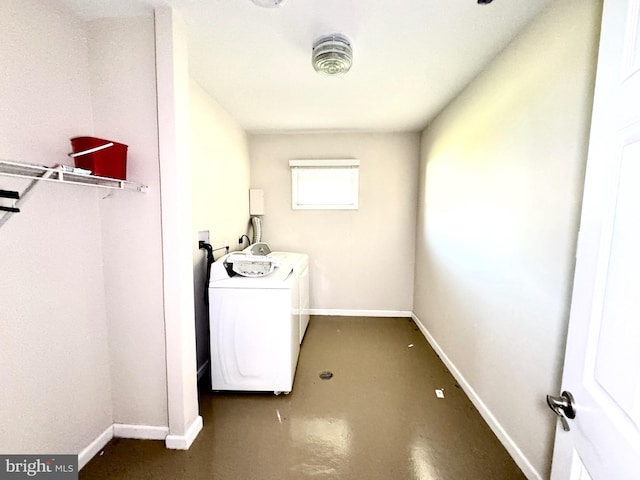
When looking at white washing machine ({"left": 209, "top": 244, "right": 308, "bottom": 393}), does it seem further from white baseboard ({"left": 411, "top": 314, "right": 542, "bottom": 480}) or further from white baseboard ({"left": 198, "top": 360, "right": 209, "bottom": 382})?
white baseboard ({"left": 411, "top": 314, "right": 542, "bottom": 480})

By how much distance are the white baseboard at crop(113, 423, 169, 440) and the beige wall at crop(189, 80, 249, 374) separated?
24.8 inches

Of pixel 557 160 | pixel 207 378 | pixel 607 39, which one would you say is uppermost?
pixel 607 39

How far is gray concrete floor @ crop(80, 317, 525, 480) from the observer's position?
1428 mm

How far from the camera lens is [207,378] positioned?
89.4 inches

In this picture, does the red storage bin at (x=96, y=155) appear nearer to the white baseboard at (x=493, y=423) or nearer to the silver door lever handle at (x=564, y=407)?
the silver door lever handle at (x=564, y=407)

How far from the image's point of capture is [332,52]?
5.01 feet

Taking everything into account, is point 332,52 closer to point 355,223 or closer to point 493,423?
point 355,223

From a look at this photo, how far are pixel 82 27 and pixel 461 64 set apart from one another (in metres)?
2.30

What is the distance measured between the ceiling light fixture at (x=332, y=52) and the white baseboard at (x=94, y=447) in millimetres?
2546

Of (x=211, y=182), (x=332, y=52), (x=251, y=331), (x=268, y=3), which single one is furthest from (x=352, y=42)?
(x=251, y=331)

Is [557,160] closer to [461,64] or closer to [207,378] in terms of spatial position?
[461,64]

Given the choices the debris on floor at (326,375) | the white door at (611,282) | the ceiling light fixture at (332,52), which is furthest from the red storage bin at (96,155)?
the debris on floor at (326,375)

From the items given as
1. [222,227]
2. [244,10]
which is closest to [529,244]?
[244,10]

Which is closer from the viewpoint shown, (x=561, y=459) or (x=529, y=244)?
(x=561, y=459)
